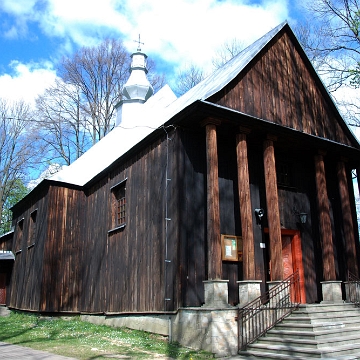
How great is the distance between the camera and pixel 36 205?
17.7m

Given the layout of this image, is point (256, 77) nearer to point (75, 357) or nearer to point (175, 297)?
point (175, 297)

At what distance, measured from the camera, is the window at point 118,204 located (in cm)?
1395

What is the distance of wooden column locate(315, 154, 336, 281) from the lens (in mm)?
11891

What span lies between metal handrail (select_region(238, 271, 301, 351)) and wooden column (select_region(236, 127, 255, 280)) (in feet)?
2.27

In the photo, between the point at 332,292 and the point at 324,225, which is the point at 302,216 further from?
the point at 332,292

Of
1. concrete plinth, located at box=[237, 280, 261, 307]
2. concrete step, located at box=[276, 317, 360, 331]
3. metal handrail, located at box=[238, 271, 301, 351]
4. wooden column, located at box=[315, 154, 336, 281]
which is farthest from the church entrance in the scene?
concrete plinth, located at box=[237, 280, 261, 307]

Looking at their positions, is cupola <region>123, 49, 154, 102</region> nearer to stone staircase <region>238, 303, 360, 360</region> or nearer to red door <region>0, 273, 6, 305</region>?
red door <region>0, 273, 6, 305</region>

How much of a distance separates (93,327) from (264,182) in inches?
258

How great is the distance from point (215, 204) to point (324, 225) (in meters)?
4.03

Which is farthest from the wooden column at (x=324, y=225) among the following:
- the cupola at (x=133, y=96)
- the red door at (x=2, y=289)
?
the red door at (x=2, y=289)

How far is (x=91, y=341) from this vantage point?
10.1m

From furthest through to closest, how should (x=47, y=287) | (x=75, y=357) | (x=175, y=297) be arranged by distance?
(x=47, y=287) < (x=175, y=297) < (x=75, y=357)

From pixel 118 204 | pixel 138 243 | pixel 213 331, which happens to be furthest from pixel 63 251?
pixel 213 331

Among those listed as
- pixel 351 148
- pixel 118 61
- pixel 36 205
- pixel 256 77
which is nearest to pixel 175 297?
pixel 256 77
